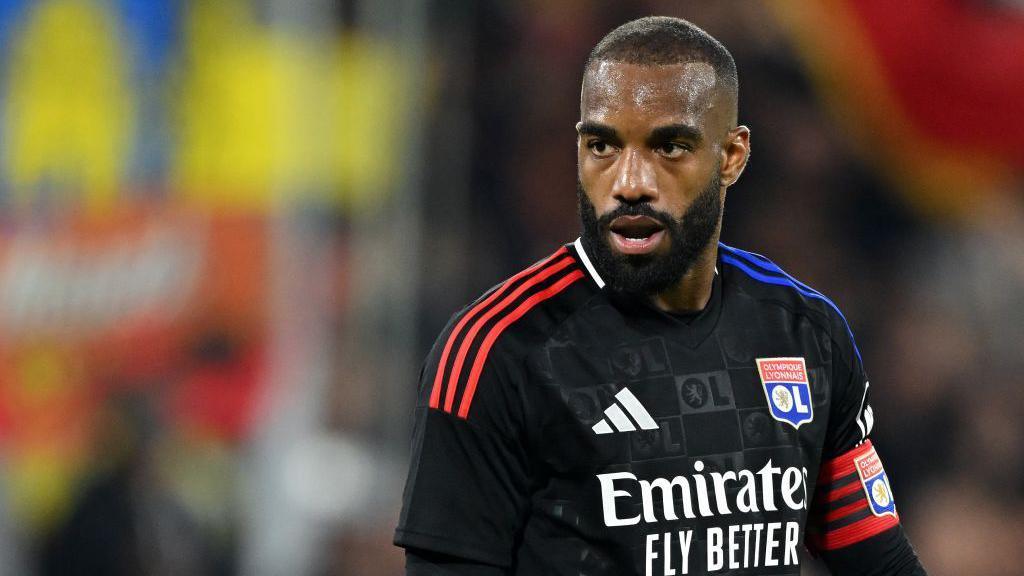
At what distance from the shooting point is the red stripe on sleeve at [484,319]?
2.20 meters

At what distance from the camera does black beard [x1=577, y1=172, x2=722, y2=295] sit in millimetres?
2287

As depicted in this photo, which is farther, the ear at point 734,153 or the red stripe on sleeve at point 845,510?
the red stripe on sleeve at point 845,510

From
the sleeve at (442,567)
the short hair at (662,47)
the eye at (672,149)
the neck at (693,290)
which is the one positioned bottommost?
the sleeve at (442,567)

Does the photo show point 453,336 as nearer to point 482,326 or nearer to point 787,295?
point 482,326

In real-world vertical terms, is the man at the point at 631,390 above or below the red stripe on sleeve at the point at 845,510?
above

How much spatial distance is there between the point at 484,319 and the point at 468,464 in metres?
0.22

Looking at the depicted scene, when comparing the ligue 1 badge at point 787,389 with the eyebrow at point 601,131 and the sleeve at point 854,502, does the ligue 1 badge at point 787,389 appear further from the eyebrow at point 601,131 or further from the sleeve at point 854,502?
the eyebrow at point 601,131

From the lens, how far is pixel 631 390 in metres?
2.30

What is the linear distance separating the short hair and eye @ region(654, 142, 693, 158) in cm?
12

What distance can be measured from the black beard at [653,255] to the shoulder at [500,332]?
0.07 metres

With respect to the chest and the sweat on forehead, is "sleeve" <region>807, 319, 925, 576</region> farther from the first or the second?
the sweat on forehead

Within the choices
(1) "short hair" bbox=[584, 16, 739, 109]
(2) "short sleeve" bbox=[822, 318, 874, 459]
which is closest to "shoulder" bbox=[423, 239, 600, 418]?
(1) "short hair" bbox=[584, 16, 739, 109]

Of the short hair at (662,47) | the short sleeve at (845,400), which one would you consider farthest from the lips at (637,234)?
the short sleeve at (845,400)

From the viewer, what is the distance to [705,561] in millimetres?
2271
